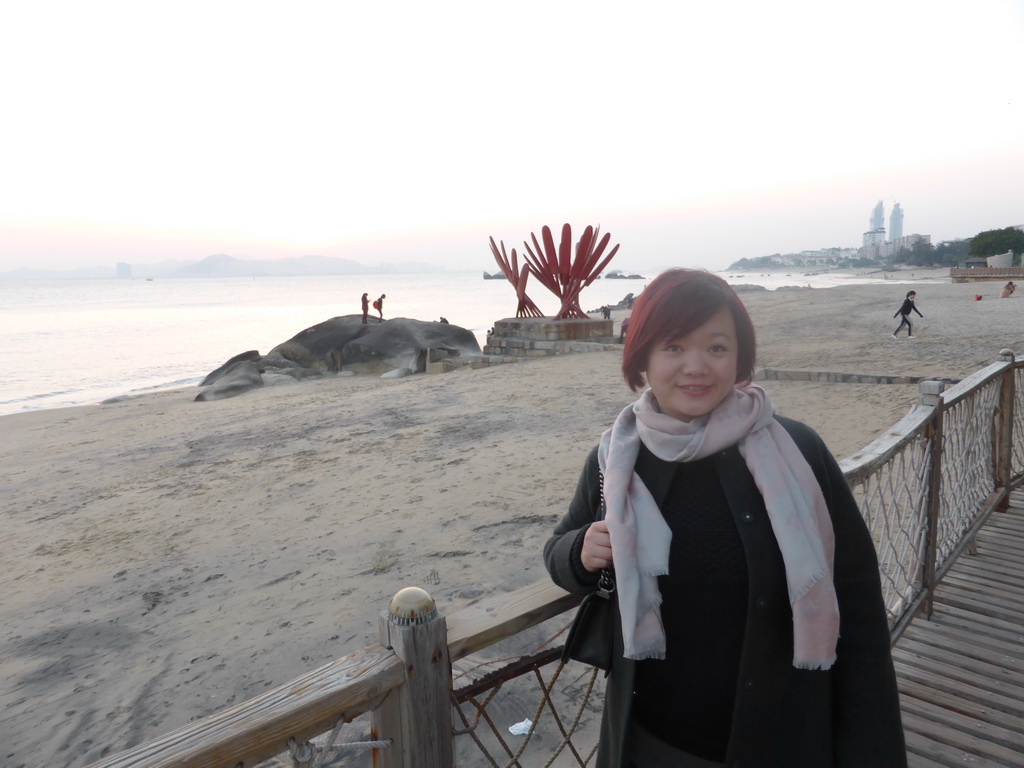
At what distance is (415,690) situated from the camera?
1233 millimetres

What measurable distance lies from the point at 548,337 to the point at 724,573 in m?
13.7

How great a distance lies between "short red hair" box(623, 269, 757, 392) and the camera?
4.32 feet

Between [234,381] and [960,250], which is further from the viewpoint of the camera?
[960,250]

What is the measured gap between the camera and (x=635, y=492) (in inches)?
50.8

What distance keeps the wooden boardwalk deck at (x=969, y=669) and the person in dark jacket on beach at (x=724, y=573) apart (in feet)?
4.33

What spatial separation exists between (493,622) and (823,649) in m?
0.61

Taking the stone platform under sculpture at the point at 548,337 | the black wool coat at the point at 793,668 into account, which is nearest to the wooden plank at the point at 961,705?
the black wool coat at the point at 793,668

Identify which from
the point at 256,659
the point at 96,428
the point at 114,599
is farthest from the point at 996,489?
the point at 96,428

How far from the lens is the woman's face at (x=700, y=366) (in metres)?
1.31

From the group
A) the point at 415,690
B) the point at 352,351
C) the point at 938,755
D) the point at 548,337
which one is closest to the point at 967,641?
the point at 938,755

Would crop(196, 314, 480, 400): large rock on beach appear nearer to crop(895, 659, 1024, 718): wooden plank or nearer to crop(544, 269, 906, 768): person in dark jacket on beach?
crop(895, 659, 1024, 718): wooden plank

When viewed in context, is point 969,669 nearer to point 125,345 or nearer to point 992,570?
point 992,570

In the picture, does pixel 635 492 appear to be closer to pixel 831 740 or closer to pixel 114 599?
pixel 831 740

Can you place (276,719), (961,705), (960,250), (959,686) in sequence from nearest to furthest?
(276,719) → (961,705) → (959,686) → (960,250)
